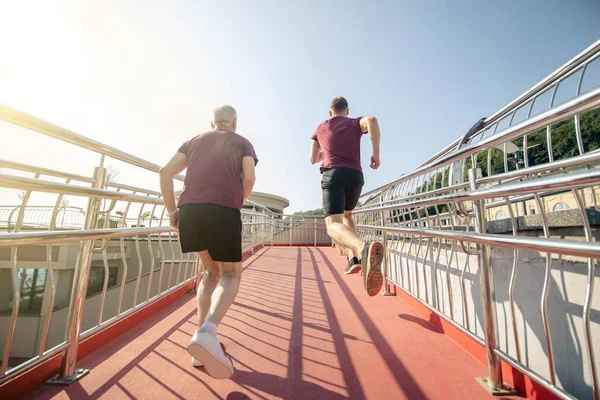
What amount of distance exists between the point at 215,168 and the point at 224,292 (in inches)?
33.8

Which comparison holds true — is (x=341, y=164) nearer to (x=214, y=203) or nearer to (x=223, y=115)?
(x=223, y=115)

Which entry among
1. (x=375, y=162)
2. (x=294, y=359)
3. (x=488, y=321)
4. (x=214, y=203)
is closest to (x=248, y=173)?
(x=214, y=203)

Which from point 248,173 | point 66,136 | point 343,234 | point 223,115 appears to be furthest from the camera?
point 343,234

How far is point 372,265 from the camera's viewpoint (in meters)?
1.92

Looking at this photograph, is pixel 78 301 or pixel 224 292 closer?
pixel 224 292

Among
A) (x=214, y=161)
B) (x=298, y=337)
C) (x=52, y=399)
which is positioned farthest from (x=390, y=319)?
(x=52, y=399)

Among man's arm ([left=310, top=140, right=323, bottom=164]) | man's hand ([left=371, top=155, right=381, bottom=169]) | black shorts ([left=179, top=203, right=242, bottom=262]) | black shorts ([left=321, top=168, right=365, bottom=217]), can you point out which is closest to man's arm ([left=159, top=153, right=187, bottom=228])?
black shorts ([left=179, top=203, right=242, bottom=262])

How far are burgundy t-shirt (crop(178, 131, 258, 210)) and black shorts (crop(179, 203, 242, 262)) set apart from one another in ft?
0.22

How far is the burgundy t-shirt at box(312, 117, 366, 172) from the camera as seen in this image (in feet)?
8.93

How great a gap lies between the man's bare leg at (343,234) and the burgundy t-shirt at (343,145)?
1.85ft

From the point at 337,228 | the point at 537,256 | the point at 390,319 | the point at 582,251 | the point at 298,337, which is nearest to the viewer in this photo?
the point at 582,251

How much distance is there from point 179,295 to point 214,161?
2.40 m

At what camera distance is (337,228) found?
2.47 m

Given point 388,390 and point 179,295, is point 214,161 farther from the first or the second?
point 179,295
